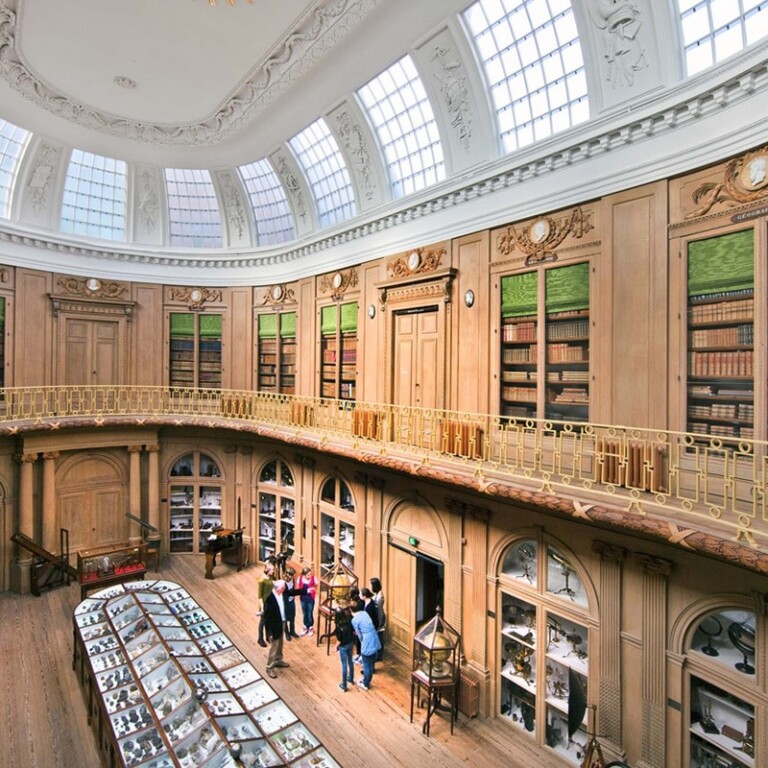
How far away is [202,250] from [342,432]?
7374 mm

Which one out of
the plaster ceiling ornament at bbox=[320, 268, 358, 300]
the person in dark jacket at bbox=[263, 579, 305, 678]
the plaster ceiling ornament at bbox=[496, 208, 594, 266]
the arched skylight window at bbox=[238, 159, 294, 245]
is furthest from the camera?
the arched skylight window at bbox=[238, 159, 294, 245]

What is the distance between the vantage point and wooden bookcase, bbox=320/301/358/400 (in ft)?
35.2

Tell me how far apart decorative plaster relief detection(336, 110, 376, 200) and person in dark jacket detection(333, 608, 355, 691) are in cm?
785

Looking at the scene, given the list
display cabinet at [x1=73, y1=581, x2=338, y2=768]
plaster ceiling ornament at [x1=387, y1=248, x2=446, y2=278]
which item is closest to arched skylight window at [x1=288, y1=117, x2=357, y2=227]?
plaster ceiling ornament at [x1=387, y1=248, x2=446, y2=278]

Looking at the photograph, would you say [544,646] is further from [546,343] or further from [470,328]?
[470,328]

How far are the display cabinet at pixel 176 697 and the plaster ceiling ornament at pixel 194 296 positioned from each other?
26.7ft

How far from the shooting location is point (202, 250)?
1355 centimetres

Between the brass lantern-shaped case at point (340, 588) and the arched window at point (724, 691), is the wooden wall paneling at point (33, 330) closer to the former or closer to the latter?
the brass lantern-shaped case at point (340, 588)

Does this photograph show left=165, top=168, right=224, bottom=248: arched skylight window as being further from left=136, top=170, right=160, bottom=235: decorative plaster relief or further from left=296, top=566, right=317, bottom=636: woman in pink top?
left=296, top=566, right=317, bottom=636: woman in pink top

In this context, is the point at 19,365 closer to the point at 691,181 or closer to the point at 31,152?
the point at 31,152

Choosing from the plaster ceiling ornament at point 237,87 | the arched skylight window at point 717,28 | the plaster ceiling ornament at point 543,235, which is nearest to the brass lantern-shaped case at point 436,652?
the plaster ceiling ornament at point 543,235

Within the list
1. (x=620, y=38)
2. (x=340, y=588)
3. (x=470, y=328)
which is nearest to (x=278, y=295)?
(x=470, y=328)

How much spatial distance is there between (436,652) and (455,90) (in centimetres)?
848

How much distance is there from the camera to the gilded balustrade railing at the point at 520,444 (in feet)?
15.6
